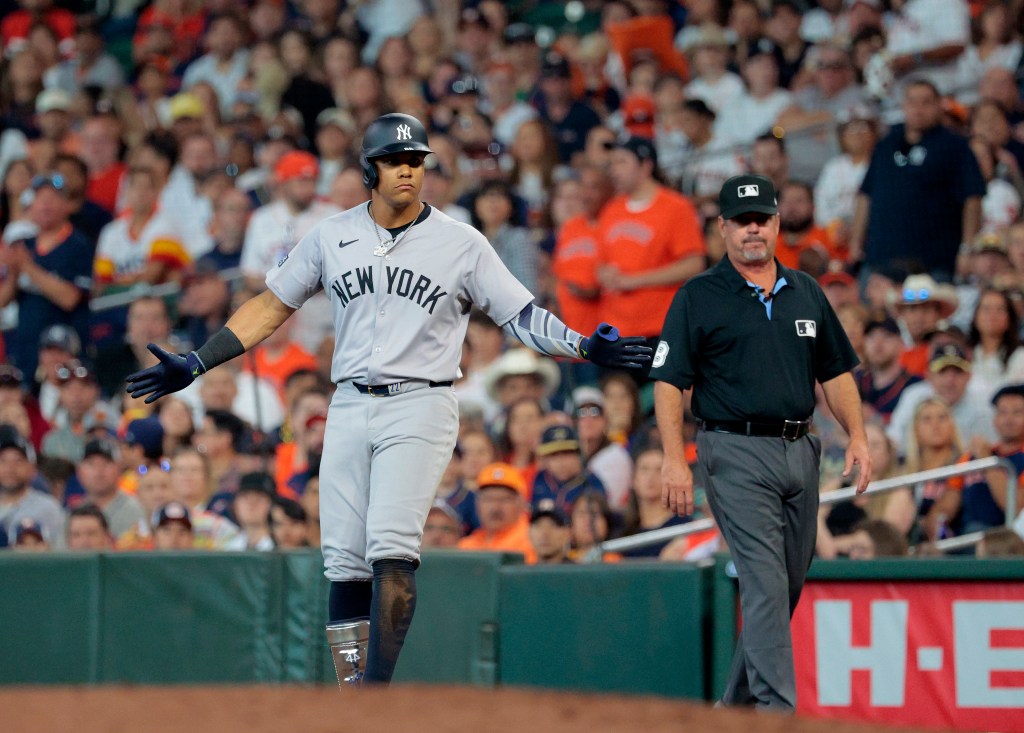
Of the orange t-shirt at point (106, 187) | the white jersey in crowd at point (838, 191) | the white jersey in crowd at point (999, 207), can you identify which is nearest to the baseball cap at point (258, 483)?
the white jersey in crowd at point (838, 191)

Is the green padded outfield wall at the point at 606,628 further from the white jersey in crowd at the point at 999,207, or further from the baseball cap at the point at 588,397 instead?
the white jersey in crowd at the point at 999,207

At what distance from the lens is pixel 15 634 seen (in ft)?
25.6

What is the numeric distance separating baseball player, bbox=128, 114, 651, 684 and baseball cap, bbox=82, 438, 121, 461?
3881 millimetres

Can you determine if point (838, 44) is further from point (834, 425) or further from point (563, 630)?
point (563, 630)

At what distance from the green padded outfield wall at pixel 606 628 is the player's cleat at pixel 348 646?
61.1 inches

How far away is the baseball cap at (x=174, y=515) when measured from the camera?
8680mm

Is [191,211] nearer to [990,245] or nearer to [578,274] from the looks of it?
[578,274]

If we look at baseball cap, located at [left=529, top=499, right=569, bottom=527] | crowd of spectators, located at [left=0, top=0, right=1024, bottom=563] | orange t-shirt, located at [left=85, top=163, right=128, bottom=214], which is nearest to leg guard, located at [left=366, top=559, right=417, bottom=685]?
crowd of spectators, located at [left=0, top=0, right=1024, bottom=563]

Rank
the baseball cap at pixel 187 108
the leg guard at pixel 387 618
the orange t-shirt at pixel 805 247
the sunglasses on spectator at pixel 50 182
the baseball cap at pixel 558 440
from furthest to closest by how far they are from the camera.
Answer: the baseball cap at pixel 187 108
the sunglasses on spectator at pixel 50 182
the orange t-shirt at pixel 805 247
the baseball cap at pixel 558 440
the leg guard at pixel 387 618

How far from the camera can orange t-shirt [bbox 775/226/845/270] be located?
405 inches

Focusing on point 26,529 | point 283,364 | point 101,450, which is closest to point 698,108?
point 283,364

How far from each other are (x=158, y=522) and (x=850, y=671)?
3.96m

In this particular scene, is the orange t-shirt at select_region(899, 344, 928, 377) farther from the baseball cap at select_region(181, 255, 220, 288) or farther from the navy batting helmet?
the baseball cap at select_region(181, 255, 220, 288)

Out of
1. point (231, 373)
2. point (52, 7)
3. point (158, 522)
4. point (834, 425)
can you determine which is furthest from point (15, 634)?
point (52, 7)
